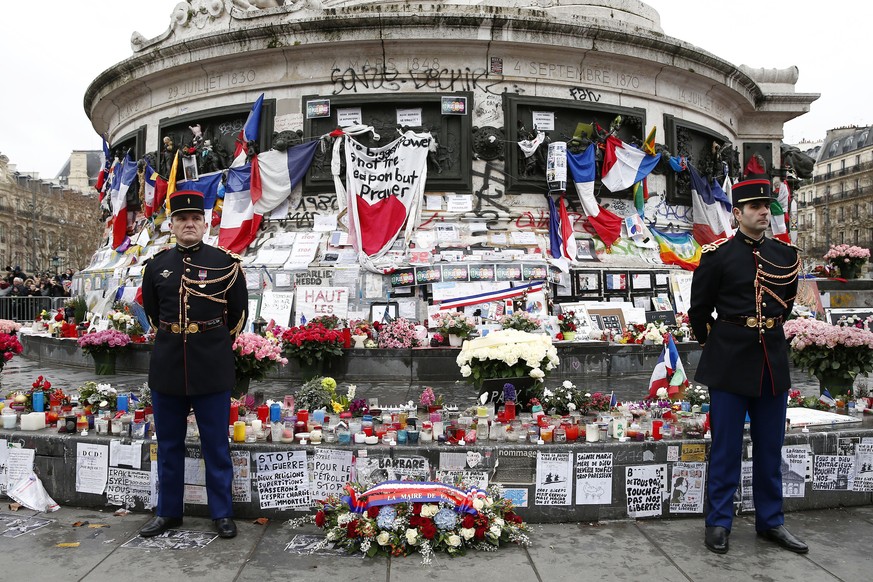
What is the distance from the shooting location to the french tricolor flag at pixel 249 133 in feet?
45.8

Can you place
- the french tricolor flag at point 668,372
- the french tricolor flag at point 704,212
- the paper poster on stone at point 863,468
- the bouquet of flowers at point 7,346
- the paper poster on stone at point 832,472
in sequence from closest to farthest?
the paper poster on stone at point 832,472 → the paper poster on stone at point 863,468 → the french tricolor flag at point 668,372 → the bouquet of flowers at point 7,346 → the french tricolor flag at point 704,212

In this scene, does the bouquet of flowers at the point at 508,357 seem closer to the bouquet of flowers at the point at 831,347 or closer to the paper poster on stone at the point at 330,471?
the paper poster on stone at the point at 330,471

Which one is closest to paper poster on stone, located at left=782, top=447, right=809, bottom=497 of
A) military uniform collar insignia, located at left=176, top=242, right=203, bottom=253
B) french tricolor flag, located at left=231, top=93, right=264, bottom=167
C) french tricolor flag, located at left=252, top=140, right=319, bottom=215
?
military uniform collar insignia, located at left=176, top=242, right=203, bottom=253

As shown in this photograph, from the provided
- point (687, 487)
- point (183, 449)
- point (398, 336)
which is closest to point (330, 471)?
point (183, 449)

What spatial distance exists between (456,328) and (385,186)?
3858 mm

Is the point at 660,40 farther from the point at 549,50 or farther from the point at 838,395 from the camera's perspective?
the point at 838,395

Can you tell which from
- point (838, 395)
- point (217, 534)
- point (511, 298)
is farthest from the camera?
point (511, 298)

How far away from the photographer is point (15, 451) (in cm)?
574

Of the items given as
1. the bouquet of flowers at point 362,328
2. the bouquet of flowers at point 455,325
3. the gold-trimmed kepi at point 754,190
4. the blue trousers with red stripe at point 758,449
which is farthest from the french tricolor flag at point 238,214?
the blue trousers with red stripe at point 758,449

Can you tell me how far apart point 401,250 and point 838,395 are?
7.66 meters

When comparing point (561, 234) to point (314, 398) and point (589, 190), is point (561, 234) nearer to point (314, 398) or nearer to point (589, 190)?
point (589, 190)

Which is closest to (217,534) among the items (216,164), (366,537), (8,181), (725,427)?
(366,537)

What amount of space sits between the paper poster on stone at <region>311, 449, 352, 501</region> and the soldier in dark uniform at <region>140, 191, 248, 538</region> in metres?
0.64

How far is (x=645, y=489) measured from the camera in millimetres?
5320
